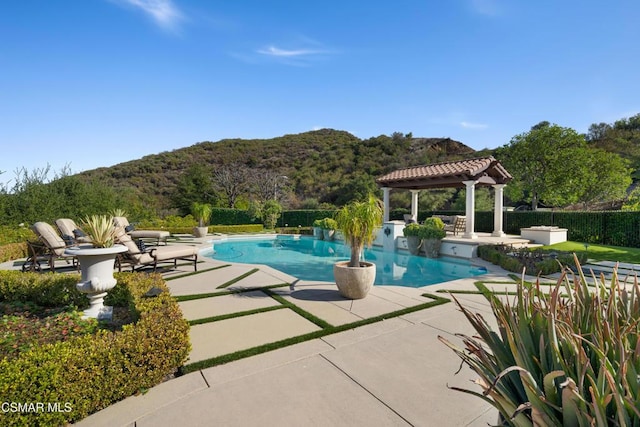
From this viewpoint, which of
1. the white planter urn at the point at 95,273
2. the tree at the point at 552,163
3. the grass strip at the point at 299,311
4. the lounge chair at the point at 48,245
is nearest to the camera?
the white planter urn at the point at 95,273

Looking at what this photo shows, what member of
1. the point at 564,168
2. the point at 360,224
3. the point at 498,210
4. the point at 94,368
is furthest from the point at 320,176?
the point at 94,368

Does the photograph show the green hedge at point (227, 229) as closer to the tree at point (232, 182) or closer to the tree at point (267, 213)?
the tree at point (267, 213)

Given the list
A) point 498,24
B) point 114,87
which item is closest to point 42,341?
point 498,24

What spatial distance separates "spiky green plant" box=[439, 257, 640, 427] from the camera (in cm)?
100

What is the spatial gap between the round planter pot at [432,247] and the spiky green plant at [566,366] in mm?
10408

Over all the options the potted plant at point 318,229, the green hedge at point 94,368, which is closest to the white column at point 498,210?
the potted plant at point 318,229

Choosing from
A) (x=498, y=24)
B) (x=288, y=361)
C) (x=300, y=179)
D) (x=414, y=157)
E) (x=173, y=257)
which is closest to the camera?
(x=288, y=361)

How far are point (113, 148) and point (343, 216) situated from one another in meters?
18.0

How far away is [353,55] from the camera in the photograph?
59.4 feet

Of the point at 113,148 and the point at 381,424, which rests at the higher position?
the point at 113,148

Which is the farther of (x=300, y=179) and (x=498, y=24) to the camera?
(x=300, y=179)

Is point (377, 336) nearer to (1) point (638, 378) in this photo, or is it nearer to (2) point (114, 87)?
(1) point (638, 378)

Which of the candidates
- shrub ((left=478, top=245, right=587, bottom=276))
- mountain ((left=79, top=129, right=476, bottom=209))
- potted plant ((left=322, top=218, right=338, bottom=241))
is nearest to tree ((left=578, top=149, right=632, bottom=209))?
shrub ((left=478, top=245, right=587, bottom=276))

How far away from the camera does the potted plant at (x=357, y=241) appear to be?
507cm
